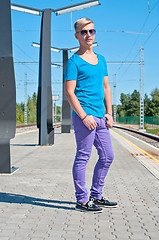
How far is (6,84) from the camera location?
6926 millimetres

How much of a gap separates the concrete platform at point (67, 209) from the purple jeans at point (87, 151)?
30 cm

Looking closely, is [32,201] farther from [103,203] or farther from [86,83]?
[86,83]

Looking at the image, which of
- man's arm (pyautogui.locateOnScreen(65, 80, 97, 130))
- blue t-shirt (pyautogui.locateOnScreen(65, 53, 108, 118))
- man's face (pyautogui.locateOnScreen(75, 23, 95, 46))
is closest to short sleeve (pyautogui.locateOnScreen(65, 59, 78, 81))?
blue t-shirt (pyautogui.locateOnScreen(65, 53, 108, 118))

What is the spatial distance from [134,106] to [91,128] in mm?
128751

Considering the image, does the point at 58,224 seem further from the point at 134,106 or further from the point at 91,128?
the point at 134,106

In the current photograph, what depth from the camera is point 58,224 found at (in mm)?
3635

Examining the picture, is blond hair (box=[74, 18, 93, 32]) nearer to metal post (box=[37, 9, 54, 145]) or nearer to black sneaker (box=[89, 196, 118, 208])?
black sneaker (box=[89, 196, 118, 208])

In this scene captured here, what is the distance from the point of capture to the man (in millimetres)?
3982

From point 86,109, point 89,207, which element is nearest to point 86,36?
point 86,109

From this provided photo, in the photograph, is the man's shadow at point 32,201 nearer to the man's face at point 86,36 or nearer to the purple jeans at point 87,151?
the purple jeans at point 87,151

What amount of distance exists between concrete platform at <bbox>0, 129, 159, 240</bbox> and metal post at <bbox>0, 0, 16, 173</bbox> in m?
0.62

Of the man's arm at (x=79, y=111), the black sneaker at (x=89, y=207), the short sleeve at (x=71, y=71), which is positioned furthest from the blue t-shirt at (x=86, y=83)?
the black sneaker at (x=89, y=207)

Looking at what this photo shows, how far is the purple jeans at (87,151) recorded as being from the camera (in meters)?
4.01

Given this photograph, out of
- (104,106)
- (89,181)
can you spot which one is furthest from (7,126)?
(104,106)
